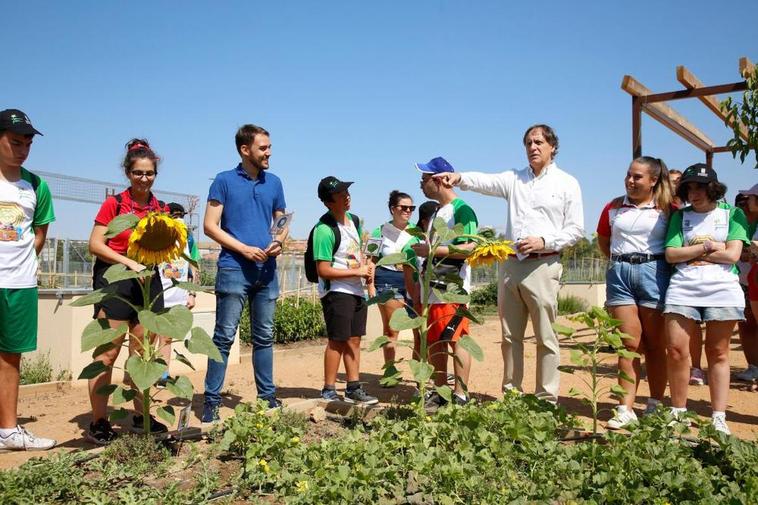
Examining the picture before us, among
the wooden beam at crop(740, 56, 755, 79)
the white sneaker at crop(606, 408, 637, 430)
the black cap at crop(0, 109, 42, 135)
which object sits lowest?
the white sneaker at crop(606, 408, 637, 430)

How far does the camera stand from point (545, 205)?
14.1 ft

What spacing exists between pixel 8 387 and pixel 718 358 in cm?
460

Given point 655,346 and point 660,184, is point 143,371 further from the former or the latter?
point 660,184

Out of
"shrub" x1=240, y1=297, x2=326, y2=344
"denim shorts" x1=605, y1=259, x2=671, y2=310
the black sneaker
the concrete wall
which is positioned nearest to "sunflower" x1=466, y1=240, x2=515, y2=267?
"denim shorts" x1=605, y1=259, x2=671, y2=310

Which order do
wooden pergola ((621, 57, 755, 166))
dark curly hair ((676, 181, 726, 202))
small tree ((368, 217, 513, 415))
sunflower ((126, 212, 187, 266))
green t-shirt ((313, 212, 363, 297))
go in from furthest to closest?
wooden pergola ((621, 57, 755, 166)) < green t-shirt ((313, 212, 363, 297)) < dark curly hair ((676, 181, 726, 202)) < small tree ((368, 217, 513, 415)) < sunflower ((126, 212, 187, 266))

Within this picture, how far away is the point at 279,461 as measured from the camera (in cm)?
294

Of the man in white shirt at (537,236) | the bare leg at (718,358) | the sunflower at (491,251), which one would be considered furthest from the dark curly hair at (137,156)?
the bare leg at (718,358)

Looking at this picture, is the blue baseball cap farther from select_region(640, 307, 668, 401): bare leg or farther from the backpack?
select_region(640, 307, 668, 401): bare leg

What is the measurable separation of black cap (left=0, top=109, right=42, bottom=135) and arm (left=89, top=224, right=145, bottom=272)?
690 mm

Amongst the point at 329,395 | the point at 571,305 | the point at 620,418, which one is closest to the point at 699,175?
the point at 620,418

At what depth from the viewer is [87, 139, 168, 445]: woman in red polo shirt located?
12.2 ft

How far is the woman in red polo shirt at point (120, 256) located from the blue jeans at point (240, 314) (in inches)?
→ 17.3

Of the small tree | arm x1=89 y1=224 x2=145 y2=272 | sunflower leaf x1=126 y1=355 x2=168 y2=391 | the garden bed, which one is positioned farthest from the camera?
arm x1=89 y1=224 x2=145 y2=272

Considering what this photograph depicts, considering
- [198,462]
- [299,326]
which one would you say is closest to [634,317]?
[198,462]
